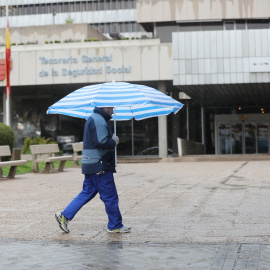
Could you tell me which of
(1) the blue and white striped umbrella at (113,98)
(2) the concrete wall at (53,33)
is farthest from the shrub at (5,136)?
(2) the concrete wall at (53,33)

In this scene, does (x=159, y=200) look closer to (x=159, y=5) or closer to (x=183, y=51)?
(x=183, y=51)

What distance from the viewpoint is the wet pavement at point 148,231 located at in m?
5.43

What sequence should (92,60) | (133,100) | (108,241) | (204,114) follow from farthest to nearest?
(204,114) → (92,60) → (133,100) → (108,241)

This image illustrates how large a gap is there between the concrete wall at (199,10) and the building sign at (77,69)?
3920 mm

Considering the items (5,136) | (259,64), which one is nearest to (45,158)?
(5,136)

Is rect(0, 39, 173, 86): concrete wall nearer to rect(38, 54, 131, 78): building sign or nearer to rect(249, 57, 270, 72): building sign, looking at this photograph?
rect(38, 54, 131, 78): building sign

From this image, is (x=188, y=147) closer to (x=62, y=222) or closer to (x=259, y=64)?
(x=259, y=64)

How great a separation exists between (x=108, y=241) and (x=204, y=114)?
36.4 metres

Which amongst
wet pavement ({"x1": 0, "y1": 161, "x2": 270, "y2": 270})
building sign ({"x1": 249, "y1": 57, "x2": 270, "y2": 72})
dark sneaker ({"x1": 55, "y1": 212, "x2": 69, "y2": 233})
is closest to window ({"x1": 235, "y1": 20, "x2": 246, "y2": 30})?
building sign ({"x1": 249, "y1": 57, "x2": 270, "y2": 72})

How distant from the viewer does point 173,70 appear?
30.6m

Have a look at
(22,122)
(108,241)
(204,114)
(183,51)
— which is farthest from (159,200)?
(204,114)

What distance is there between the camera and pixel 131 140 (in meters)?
37.8

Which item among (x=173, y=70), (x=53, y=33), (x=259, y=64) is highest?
(x=53, y=33)

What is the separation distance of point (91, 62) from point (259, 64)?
9.86m
